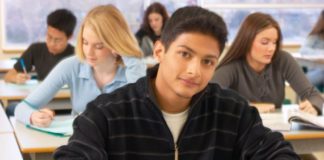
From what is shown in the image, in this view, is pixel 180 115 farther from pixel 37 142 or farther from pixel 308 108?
pixel 308 108

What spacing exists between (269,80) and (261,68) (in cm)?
9

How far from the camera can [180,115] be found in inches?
60.2

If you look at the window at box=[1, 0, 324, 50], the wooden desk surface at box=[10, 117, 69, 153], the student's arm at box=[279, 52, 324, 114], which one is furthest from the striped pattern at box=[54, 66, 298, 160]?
the window at box=[1, 0, 324, 50]

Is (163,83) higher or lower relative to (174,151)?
higher

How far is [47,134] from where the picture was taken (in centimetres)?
231

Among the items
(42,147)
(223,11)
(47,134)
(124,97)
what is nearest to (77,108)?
(47,134)

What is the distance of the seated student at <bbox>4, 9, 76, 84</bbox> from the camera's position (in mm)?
3775

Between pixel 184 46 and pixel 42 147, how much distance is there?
996mm

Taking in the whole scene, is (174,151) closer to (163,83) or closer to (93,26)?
(163,83)

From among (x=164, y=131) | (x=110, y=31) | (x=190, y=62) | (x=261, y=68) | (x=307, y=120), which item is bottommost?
(x=307, y=120)

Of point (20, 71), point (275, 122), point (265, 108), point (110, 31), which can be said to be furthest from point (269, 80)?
Result: point (20, 71)

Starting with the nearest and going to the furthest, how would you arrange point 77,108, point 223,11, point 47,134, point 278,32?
point 47,134
point 77,108
point 278,32
point 223,11

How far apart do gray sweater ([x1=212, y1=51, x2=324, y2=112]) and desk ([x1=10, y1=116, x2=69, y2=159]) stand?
1.13m

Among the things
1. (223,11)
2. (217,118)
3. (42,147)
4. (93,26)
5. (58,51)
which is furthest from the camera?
(223,11)
